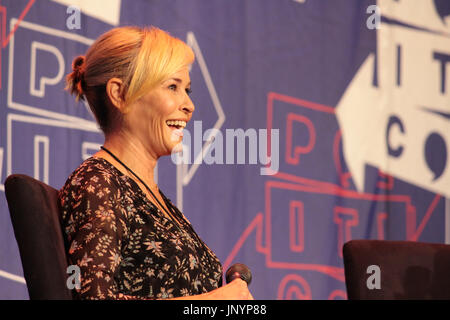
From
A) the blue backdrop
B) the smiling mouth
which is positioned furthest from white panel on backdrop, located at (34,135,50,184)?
the smiling mouth

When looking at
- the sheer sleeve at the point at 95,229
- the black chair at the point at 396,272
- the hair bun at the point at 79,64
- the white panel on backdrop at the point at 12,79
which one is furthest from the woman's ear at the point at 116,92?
the white panel on backdrop at the point at 12,79

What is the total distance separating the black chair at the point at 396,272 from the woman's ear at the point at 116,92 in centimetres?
70

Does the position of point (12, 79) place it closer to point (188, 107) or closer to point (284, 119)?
point (188, 107)

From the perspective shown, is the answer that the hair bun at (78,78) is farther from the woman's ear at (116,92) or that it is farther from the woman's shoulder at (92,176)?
the woman's shoulder at (92,176)

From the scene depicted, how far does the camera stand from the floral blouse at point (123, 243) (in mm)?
1325

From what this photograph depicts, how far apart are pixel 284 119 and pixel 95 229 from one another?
5.94ft

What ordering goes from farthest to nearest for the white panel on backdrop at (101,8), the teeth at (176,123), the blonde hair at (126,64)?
the white panel on backdrop at (101,8), the teeth at (176,123), the blonde hair at (126,64)

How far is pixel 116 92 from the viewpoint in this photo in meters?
1.66

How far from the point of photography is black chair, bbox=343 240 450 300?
1.70m

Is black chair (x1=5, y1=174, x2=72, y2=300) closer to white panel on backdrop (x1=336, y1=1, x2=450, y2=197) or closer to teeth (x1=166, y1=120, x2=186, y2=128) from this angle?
teeth (x1=166, y1=120, x2=186, y2=128)

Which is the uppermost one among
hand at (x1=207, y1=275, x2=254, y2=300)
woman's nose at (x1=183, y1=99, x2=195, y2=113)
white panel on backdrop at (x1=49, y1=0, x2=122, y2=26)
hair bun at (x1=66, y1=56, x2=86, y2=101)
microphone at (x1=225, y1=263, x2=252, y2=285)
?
white panel on backdrop at (x1=49, y1=0, x2=122, y2=26)

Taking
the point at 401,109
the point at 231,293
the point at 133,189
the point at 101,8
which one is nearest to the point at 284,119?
the point at 401,109
